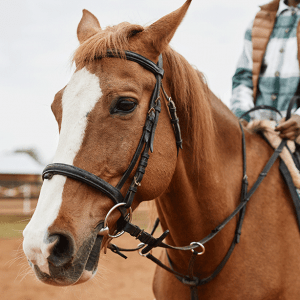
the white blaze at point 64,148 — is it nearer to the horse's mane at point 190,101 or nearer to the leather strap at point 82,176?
the leather strap at point 82,176

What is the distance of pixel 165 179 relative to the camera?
5.76 feet

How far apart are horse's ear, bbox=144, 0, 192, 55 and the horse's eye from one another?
429 mm

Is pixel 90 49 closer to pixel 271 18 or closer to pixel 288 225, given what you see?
pixel 288 225

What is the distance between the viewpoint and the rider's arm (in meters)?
3.17

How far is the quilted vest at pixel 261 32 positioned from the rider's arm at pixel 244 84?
0.34 feet

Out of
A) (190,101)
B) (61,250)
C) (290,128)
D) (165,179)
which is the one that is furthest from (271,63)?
(61,250)

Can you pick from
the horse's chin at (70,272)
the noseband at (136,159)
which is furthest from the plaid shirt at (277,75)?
the horse's chin at (70,272)

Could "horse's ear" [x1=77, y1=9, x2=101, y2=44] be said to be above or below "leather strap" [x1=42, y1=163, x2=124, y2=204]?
above

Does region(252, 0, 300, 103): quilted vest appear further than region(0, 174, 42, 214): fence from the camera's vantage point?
No

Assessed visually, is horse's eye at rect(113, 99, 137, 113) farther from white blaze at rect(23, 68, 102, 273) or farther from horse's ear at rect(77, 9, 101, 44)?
horse's ear at rect(77, 9, 101, 44)

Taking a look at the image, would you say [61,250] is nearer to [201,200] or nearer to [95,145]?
[95,145]

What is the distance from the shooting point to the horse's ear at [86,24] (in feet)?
7.10

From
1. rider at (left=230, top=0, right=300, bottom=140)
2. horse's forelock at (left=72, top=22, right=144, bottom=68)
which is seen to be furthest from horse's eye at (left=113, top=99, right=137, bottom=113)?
rider at (left=230, top=0, right=300, bottom=140)

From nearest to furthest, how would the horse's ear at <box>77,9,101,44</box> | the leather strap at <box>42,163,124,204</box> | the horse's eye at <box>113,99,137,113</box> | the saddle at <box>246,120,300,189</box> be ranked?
the leather strap at <box>42,163,124,204</box>
the horse's eye at <box>113,99,137,113</box>
the horse's ear at <box>77,9,101,44</box>
the saddle at <box>246,120,300,189</box>
